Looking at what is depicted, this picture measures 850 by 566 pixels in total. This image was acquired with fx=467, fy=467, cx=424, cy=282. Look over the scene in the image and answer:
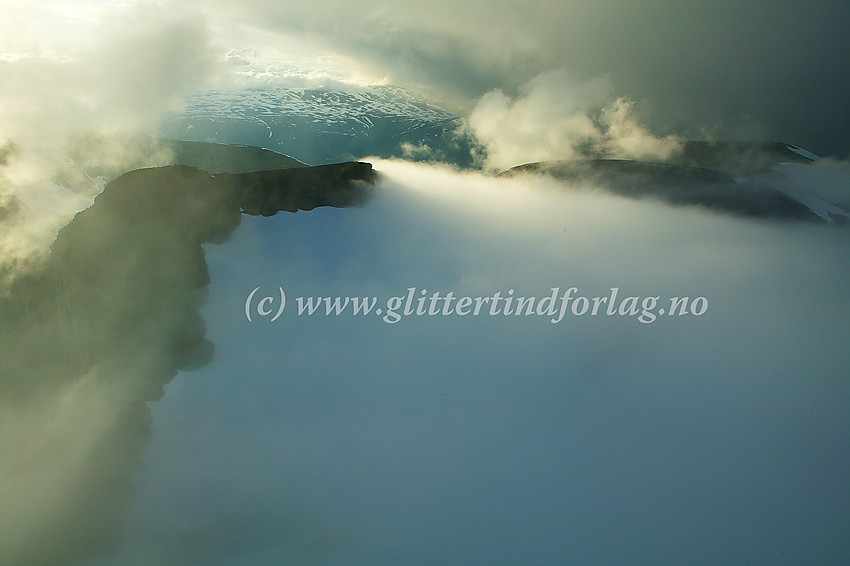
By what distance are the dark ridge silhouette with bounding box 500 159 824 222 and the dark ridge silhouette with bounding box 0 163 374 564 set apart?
46.1 metres

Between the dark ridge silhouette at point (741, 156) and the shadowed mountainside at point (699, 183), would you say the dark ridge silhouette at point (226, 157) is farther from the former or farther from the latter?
the dark ridge silhouette at point (741, 156)

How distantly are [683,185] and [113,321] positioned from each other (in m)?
59.5

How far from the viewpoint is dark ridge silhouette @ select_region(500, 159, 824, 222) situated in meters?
51.8

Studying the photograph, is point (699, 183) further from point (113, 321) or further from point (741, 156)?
point (113, 321)

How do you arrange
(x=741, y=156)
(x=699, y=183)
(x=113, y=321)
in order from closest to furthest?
(x=113, y=321)
(x=699, y=183)
(x=741, y=156)

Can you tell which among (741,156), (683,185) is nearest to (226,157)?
(683,185)

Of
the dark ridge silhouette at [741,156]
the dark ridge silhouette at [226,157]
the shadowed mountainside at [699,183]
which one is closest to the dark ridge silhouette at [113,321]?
the dark ridge silhouette at [226,157]

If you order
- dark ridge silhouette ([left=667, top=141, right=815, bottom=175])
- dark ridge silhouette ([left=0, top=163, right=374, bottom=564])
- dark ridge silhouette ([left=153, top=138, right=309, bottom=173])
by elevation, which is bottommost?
dark ridge silhouette ([left=0, top=163, right=374, bottom=564])

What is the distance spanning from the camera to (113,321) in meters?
21.8

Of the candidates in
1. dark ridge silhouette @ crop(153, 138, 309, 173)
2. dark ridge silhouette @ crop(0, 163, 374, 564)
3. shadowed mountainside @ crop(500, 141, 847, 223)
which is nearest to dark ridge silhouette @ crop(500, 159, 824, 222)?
shadowed mountainside @ crop(500, 141, 847, 223)

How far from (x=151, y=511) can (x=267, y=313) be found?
10301mm

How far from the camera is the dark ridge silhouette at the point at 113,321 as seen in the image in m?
18.0

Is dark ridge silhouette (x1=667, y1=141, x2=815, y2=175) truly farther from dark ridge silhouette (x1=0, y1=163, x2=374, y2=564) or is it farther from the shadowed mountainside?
dark ridge silhouette (x1=0, y1=163, x2=374, y2=564)

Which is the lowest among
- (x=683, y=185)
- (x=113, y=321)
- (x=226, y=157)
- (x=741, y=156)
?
(x=113, y=321)
